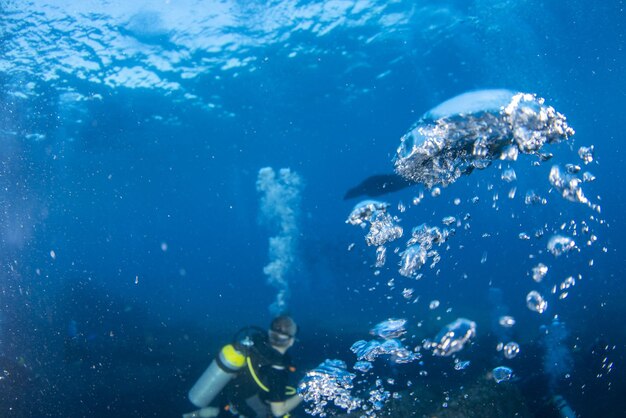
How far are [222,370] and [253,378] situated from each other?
64cm

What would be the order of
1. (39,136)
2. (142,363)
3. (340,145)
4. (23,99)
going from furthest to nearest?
1. (340,145)
2. (39,136)
3. (23,99)
4. (142,363)

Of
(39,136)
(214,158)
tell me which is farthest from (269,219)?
(39,136)

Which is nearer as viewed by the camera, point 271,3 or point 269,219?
point 271,3

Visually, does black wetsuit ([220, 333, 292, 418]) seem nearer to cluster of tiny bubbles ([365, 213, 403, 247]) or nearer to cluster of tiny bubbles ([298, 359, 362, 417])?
cluster of tiny bubbles ([298, 359, 362, 417])

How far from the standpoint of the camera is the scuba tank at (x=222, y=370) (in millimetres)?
5750

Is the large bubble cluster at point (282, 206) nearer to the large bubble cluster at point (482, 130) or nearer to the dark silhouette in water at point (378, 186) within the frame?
the dark silhouette in water at point (378, 186)

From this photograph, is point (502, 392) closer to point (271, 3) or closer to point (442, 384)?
point (442, 384)

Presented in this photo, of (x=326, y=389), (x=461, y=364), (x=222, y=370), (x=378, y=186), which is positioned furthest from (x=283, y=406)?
(x=378, y=186)

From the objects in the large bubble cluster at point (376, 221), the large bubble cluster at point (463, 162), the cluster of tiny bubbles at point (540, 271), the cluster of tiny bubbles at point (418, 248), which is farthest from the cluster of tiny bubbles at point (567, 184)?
the large bubble cluster at point (376, 221)

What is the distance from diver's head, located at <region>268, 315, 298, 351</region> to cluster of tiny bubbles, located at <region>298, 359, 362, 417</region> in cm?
455

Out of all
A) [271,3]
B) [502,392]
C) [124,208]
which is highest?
[271,3]

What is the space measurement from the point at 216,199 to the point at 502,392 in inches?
1797

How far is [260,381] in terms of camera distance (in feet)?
17.7

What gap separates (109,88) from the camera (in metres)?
18.5
